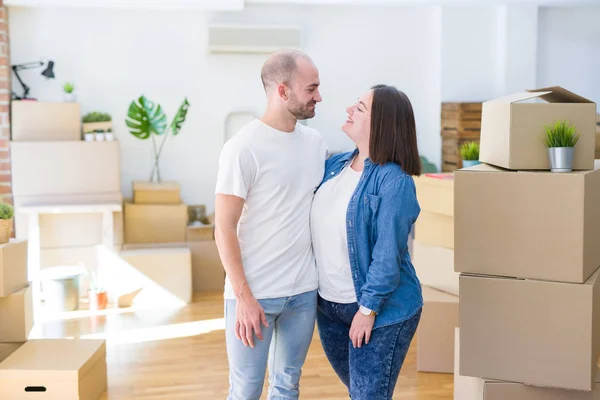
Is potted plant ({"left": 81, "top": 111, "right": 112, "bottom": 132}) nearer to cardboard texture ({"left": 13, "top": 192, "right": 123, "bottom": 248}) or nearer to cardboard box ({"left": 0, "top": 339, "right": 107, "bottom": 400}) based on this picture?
cardboard texture ({"left": 13, "top": 192, "right": 123, "bottom": 248})

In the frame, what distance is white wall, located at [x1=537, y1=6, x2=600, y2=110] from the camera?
21.1 feet

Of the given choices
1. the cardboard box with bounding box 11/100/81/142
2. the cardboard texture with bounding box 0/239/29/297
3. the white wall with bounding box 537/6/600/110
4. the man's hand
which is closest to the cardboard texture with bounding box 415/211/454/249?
the man's hand

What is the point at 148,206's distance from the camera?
18.1ft

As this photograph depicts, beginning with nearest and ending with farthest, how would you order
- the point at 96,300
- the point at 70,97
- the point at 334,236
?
1. the point at 334,236
2. the point at 96,300
3. the point at 70,97

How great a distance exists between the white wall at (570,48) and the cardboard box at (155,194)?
10.5 feet

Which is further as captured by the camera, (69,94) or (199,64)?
(199,64)

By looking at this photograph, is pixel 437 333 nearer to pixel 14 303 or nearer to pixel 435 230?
pixel 435 230

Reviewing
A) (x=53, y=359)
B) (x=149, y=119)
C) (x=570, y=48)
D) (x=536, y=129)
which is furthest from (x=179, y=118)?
(x=536, y=129)

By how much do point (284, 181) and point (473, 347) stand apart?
0.74 meters

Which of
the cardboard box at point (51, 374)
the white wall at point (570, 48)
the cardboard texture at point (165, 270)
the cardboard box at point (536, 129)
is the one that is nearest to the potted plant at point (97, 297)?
the cardboard texture at point (165, 270)

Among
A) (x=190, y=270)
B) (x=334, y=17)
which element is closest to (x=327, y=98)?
(x=334, y=17)

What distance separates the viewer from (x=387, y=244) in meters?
1.98

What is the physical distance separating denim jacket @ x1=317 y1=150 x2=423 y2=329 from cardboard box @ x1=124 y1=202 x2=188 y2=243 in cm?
365

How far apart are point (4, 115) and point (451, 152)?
337 centimetres
